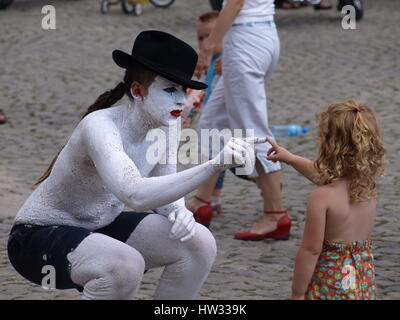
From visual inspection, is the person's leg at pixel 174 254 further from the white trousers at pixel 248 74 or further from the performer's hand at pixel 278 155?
the white trousers at pixel 248 74

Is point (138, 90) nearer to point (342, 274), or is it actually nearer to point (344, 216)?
point (344, 216)

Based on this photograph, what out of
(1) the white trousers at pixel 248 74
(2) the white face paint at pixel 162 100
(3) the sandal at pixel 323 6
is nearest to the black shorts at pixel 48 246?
(2) the white face paint at pixel 162 100

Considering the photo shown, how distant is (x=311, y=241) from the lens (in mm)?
3881

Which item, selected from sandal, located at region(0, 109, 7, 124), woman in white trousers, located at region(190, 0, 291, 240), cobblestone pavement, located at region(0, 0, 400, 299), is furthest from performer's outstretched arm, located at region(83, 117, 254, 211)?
sandal, located at region(0, 109, 7, 124)

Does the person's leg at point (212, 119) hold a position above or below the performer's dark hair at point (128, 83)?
below

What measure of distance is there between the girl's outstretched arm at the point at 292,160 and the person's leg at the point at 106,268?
72 cm

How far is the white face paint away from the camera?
3.90 m

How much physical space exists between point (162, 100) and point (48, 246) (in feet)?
2.36

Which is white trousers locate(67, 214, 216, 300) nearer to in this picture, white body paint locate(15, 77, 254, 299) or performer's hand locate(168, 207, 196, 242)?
white body paint locate(15, 77, 254, 299)

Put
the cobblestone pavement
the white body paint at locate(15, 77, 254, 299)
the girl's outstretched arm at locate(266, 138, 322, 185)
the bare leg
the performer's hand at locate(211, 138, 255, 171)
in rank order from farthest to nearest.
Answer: the bare leg → the cobblestone pavement → the girl's outstretched arm at locate(266, 138, 322, 185) → the white body paint at locate(15, 77, 254, 299) → the performer's hand at locate(211, 138, 255, 171)

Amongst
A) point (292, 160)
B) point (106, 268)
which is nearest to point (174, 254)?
point (106, 268)

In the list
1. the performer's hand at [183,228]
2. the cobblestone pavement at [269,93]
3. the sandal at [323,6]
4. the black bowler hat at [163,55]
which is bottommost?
the cobblestone pavement at [269,93]

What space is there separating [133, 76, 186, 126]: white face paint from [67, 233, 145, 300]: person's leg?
519 millimetres

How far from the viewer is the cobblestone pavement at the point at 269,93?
541cm
